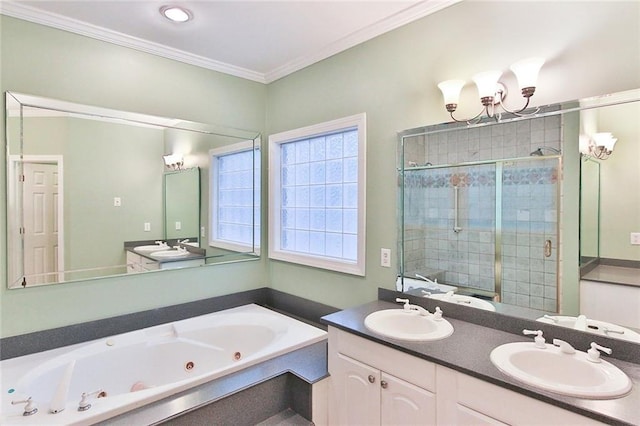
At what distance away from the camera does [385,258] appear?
2.23 meters

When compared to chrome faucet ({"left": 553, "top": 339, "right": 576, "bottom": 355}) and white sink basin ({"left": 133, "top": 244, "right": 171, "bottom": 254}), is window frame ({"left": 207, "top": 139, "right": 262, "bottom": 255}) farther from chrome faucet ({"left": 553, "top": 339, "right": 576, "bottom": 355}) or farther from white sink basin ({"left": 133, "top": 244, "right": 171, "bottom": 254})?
chrome faucet ({"left": 553, "top": 339, "right": 576, "bottom": 355})

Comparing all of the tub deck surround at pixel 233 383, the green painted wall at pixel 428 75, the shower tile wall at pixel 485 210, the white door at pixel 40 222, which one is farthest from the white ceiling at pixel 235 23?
the tub deck surround at pixel 233 383

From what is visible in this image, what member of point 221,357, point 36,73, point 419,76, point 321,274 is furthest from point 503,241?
point 36,73

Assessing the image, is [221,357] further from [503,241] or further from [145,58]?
[145,58]

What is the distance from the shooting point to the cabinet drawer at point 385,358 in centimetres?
144

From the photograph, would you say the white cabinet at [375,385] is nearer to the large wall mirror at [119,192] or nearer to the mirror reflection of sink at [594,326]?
the mirror reflection of sink at [594,326]

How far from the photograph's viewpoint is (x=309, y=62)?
2686 millimetres

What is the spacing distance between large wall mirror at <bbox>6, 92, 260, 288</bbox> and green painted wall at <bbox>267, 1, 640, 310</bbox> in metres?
0.61

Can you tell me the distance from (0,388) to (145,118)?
178 centimetres

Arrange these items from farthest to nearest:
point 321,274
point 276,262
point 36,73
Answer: point 276,262, point 321,274, point 36,73

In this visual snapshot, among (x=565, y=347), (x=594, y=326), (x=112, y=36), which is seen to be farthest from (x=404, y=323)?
(x=112, y=36)

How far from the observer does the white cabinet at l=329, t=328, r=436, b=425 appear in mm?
1464

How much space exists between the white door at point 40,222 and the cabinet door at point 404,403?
2.12 meters

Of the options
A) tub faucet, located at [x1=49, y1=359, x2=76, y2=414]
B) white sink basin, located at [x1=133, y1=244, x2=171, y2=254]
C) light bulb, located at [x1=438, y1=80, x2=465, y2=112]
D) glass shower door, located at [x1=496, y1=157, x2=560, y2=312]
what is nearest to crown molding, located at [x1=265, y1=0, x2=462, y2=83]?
light bulb, located at [x1=438, y1=80, x2=465, y2=112]
